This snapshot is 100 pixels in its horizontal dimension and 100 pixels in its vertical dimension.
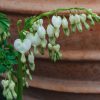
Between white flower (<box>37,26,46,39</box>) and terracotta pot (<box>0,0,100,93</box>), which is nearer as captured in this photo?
white flower (<box>37,26,46,39</box>)

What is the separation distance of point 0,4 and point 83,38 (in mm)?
402

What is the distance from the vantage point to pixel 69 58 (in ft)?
5.02

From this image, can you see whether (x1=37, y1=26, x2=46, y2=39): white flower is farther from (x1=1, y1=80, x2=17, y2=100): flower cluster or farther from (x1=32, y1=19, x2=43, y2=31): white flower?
(x1=1, y1=80, x2=17, y2=100): flower cluster

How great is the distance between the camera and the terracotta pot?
57.3 inches

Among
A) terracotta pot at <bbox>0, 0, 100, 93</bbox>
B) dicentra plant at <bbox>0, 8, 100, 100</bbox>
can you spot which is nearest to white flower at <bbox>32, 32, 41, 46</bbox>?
dicentra plant at <bbox>0, 8, 100, 100</bbox>

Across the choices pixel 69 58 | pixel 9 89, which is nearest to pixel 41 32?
Answer: pixel 9 89

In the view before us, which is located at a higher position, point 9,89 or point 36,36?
point 36,36

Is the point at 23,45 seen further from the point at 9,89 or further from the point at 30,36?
the point at 9,89

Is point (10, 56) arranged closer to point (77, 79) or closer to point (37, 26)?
point (37, 26)

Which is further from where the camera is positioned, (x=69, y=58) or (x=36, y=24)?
(x=69, y=58)

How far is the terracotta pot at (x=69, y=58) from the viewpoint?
4.78 feet

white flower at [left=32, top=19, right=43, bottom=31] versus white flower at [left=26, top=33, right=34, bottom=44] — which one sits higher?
white flower at [left=32, top=19, right=43, bottom=31]

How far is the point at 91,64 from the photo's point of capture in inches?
61.6

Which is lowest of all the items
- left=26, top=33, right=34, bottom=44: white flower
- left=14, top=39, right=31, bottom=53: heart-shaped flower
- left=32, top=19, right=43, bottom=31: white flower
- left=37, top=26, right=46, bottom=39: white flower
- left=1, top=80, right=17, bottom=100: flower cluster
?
left=1, top=80, right=17, bottom=100: flower cluster
